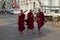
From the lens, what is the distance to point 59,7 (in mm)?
41094

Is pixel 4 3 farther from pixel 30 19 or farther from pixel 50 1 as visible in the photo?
pixel 30 19

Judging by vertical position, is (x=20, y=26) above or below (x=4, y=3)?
above

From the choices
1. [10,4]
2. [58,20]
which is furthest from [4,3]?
[58,20]

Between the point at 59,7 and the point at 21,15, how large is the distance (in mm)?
24379

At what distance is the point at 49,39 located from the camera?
14.6 meters

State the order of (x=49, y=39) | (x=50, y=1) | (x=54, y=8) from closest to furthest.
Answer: (x=49, y=39)
(x=54, y=8)
(x=50, y=1)

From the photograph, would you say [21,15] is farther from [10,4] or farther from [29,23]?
[10,4]

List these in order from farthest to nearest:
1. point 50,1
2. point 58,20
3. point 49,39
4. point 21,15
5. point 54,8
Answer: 1. point 50,1
2. point 54,8
3. point 58,20
4. point 21,15
5. point 49,39

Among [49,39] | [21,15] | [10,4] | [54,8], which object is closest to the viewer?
[49,39]

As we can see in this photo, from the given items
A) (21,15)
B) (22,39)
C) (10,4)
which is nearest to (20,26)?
(21,15)

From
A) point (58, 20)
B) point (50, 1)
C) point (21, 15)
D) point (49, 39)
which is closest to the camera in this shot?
point (49, 39)

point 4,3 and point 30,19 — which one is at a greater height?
point 30,19

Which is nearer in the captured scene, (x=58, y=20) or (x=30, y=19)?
(x=30, y=19)

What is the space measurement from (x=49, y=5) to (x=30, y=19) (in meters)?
24.3
